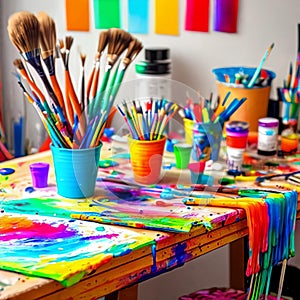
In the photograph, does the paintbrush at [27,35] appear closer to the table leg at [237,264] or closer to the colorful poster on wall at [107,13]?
the table leg at [237,264]

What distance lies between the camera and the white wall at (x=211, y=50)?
6.40 ft

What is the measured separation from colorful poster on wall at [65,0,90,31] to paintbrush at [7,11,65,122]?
895mm

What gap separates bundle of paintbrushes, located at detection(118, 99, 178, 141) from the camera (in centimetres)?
161

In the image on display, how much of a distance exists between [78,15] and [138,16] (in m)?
0.24

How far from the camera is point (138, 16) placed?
7.24ft

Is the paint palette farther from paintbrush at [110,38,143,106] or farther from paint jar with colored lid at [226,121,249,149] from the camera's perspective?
paint jar with colored lid at [226,121,249,149]

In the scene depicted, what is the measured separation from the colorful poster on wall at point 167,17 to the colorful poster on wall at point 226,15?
5.4 inches

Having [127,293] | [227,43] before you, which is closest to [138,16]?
[227,43]

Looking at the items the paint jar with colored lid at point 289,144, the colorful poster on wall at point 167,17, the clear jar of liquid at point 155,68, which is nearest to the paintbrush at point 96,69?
the clear jar of liquid at point 155,68

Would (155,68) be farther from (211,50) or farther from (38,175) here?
(38,175)

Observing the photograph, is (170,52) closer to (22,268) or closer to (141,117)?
(141,117)

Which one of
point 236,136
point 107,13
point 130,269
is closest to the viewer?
point 130,269

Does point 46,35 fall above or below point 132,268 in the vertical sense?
above

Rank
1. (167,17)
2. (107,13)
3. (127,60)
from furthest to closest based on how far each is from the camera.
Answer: (107,13), (167,17), (127,60)
